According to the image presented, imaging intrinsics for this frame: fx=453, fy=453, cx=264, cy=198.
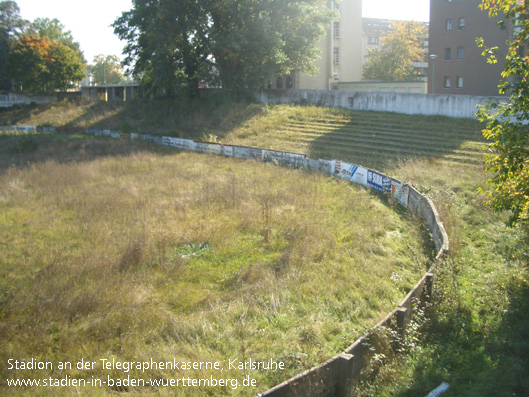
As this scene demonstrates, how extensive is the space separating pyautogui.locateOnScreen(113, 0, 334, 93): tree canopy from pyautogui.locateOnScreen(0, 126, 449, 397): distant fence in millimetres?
13830

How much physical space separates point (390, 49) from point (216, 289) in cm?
5346

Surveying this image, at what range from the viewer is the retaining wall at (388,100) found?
32188 mm

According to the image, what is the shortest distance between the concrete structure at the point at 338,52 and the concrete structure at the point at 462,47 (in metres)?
9.58

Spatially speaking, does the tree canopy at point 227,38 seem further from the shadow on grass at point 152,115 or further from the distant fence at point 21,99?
the distant fence at point 21,99

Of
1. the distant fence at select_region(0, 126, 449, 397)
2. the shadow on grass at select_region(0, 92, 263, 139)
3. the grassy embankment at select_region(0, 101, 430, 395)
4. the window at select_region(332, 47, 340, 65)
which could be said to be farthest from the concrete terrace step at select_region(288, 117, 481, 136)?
the window at select_region(332, 47, 340, 65)

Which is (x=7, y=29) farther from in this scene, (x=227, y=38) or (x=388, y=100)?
(x=388, y=100)

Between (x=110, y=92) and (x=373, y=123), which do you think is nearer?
(x=373, y=123)

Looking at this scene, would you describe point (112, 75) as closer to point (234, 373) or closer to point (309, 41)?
point (309, 41)

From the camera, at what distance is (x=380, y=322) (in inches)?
299

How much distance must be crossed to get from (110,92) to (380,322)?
61840 mm

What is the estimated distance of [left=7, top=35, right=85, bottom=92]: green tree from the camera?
58188 millimetres

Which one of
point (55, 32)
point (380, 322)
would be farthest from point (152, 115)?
point (55, 32)

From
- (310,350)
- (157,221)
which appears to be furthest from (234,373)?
(157,221)

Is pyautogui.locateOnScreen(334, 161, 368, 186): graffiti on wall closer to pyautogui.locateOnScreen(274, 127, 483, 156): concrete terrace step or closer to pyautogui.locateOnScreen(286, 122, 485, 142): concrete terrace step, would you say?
pyautogui.locateOnScreen(274, 127, 483, 156): concrete terrace step
